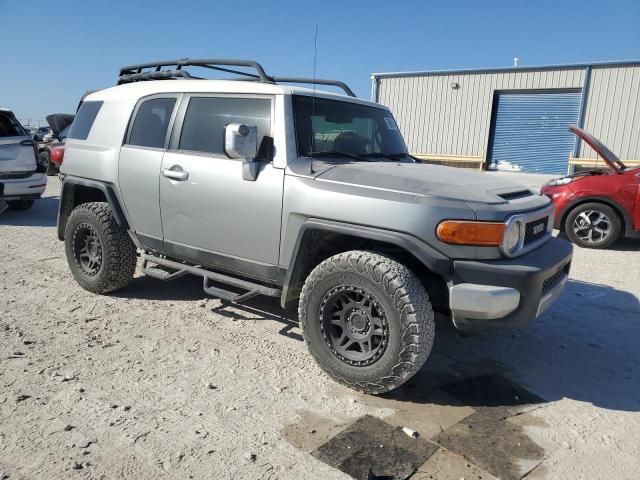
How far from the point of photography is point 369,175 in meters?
3.21

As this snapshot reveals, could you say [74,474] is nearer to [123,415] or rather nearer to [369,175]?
[123,415]

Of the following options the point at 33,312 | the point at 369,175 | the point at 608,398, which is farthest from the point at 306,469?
the point at 33,312

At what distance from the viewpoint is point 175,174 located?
3.91 metres

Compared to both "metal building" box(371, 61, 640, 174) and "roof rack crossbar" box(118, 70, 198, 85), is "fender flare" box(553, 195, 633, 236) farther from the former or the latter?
"metal building" box(371, 61, 640, 174)

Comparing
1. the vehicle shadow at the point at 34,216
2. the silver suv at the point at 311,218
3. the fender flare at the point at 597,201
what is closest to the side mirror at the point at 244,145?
the silver suv at the point at 311,218

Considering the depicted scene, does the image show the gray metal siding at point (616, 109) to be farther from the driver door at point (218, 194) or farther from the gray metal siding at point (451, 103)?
the driver door at point (218, 194)

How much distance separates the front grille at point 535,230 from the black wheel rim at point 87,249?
368cm

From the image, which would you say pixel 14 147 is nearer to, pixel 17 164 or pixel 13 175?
pixel 17 164

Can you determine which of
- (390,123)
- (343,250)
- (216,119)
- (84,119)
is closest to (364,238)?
(343,250)

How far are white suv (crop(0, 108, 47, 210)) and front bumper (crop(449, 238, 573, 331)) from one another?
327 inches

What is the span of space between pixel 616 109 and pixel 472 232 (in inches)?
664

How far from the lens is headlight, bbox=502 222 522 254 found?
2809 millimetres

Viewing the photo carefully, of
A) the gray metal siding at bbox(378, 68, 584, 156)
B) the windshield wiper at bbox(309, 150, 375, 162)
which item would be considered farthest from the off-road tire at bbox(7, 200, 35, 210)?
the gray metal siding at bbox(378, 68, 584, 156)

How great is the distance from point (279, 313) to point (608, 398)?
262 centimetres
